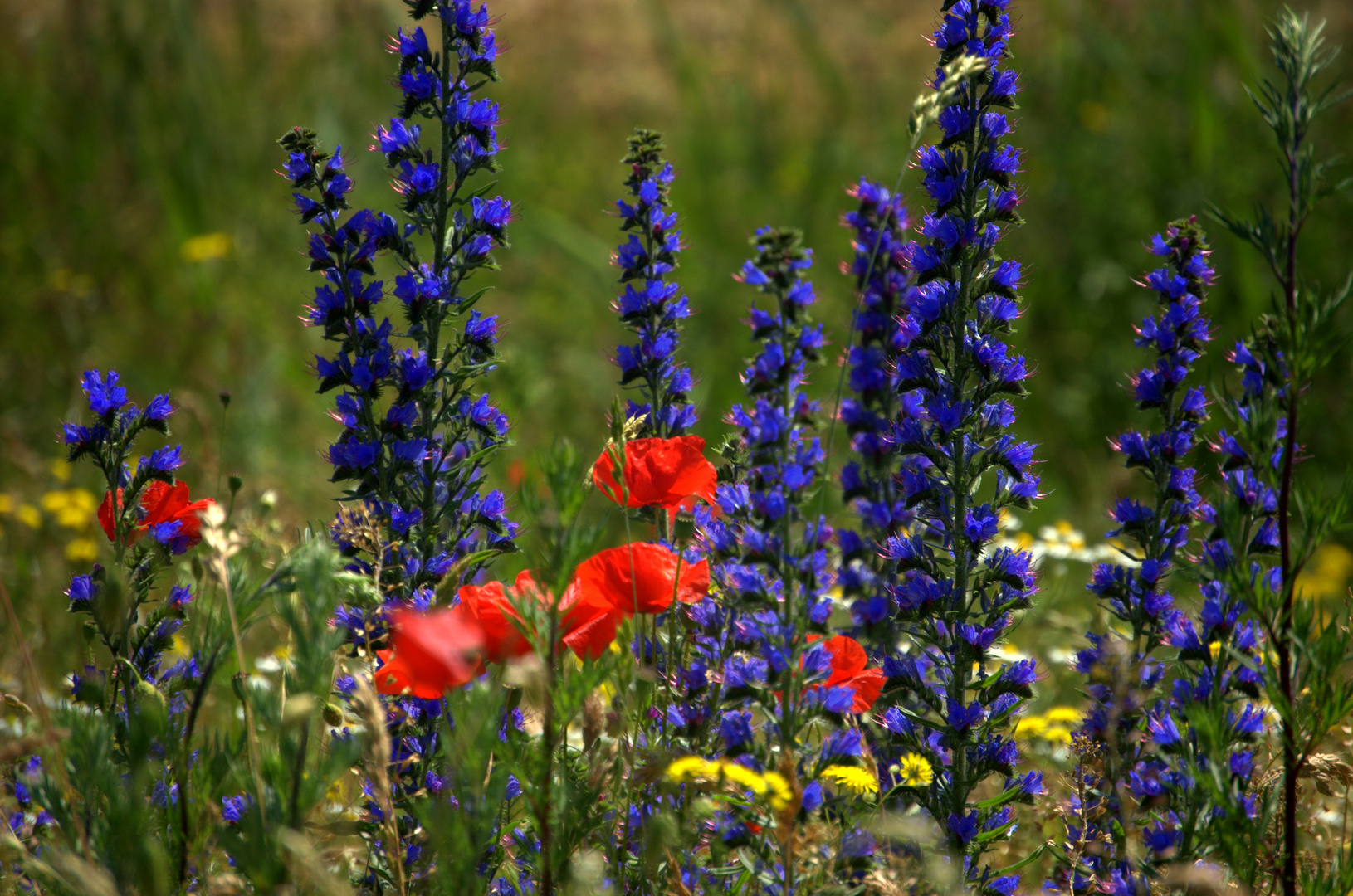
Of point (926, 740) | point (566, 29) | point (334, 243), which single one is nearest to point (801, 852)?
point (926, 740)

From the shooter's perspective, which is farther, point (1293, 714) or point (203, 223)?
point (203, 223)

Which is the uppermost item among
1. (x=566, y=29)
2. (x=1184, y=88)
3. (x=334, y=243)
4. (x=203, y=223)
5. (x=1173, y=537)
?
(x=566, y=29)

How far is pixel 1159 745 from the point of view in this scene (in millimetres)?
1973

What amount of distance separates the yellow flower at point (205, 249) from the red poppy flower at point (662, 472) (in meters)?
4.79

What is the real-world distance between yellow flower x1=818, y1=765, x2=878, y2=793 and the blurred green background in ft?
10.00

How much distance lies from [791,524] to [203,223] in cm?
669

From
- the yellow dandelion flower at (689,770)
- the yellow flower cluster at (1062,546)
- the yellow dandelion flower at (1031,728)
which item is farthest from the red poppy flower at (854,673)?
the yellow flower cluster at (1062,546)

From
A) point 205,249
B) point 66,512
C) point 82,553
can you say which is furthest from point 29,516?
point 205,249

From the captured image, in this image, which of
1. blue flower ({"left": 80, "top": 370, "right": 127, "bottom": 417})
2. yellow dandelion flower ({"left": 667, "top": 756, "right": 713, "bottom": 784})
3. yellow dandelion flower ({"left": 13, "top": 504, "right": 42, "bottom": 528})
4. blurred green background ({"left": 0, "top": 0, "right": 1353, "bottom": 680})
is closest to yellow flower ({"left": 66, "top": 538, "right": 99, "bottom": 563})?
yellow dandelion flower ({"left": 13, "top": 504, "right": 42, "bottom": 528})

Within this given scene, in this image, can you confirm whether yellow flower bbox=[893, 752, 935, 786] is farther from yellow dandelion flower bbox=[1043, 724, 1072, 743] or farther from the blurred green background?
the blurred green background

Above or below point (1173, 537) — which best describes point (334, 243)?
above

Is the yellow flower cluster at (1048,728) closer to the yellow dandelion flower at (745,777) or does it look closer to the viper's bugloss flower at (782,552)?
the viper's bugloss flower at (782,552)

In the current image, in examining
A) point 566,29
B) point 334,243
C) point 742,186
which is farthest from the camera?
point 566,29

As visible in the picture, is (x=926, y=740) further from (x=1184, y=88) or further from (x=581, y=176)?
(x=581, y=176)
